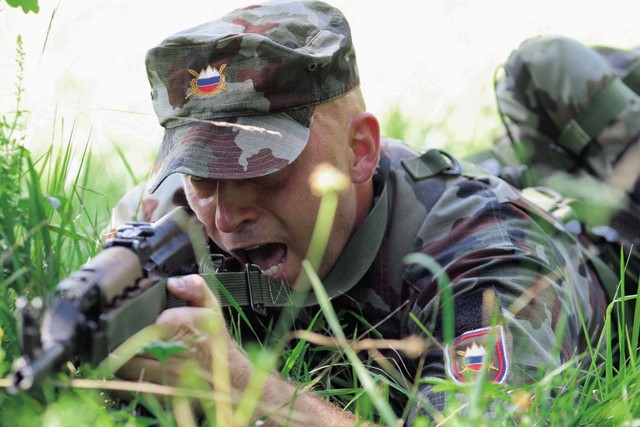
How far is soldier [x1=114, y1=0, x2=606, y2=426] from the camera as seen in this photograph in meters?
2.66

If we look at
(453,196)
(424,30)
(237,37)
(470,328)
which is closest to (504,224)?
(453,196)

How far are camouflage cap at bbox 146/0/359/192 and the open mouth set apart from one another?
1.01ft

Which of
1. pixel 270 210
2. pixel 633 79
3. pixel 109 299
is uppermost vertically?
pixel 109 299

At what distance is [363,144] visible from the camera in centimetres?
312

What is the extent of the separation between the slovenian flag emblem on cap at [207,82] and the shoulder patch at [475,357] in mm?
1024

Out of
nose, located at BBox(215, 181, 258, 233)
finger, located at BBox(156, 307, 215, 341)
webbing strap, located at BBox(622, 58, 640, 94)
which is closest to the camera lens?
finger, located at BBox(156, 307, 215, 341)

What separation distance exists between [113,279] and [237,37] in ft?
3.98

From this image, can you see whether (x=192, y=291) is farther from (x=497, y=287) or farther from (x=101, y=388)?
(x=497, y=287)

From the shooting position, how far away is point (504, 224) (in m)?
2.96

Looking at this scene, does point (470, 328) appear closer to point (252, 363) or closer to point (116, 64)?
point (252, 363)

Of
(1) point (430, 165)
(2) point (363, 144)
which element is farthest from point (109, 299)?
(1) point (430, 165)

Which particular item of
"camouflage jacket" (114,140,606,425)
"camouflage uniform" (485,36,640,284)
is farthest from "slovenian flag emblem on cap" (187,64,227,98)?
"camouflage uniform" (485,36,640,284)

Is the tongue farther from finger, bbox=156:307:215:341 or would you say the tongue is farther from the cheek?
finger, bbox=156:307:215:341

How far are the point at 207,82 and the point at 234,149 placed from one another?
24 cm
